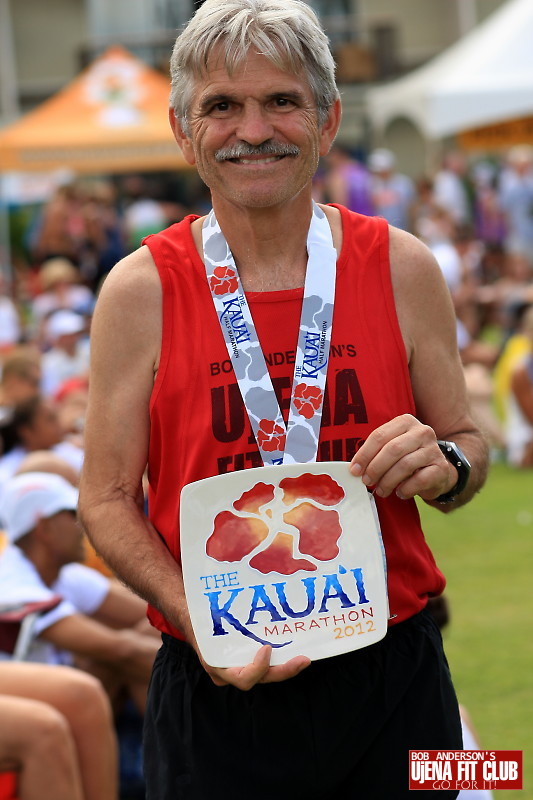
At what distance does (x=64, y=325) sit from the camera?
11086 mm

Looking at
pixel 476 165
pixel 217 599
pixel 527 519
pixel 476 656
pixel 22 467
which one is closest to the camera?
pixel 217 599

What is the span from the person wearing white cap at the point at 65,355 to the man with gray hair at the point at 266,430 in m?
8.20

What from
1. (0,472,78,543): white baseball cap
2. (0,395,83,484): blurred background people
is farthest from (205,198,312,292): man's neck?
(0,395,83,484): blurred background people

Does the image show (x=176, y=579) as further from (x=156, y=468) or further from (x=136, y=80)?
(x=136, y=80)

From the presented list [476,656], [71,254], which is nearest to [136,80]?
[71,254]

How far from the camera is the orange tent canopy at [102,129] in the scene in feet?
53.3

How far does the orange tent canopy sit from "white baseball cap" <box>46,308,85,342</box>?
16.2 ft

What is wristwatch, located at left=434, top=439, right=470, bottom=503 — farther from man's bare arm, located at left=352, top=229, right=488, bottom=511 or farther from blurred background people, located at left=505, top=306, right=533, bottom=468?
blurred background people, located at left=505, top=306, right=533, bottom=468

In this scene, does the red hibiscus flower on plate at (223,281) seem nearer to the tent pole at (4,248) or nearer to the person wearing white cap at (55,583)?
the person wearing white cap at (55,583)

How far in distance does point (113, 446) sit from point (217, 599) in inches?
14.8

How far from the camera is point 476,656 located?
607 cm

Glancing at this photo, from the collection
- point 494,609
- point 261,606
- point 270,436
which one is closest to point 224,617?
point 261,606

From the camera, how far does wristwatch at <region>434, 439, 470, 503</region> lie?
244 centimetres

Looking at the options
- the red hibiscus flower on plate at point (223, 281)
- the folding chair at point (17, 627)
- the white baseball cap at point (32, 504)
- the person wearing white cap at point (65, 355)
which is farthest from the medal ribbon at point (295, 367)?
the person wearing white cap at point (65, 355)
